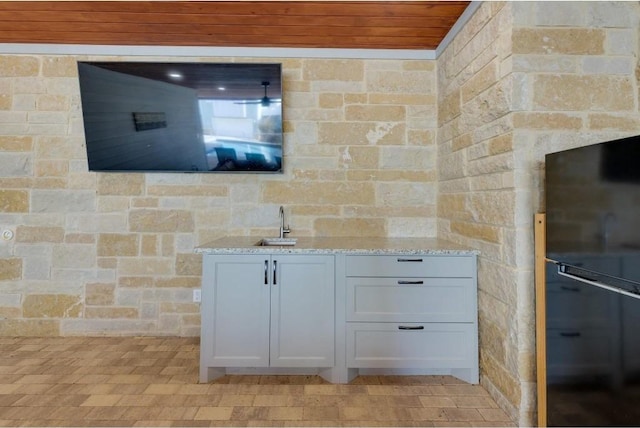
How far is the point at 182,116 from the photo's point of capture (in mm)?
2543

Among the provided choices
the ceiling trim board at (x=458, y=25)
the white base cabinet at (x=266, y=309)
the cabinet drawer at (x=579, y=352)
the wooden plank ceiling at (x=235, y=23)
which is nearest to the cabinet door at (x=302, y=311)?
the white base cabinet at (x=266, y=309)

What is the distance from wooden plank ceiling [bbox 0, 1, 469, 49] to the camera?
85.6 inches

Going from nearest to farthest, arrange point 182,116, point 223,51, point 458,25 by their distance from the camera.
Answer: point 458,25 < point 182,116 < point 223,51

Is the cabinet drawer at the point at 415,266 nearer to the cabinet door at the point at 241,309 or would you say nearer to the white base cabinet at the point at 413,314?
the white base cabinet at the point at 413,314

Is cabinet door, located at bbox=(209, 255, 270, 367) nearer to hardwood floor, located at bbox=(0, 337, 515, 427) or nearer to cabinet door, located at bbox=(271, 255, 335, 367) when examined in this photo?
cabinet door, located at bbox=(271, 255, 335, 367)

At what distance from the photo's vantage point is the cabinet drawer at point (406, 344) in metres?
2.05

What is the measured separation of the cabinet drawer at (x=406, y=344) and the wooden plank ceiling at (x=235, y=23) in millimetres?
2102

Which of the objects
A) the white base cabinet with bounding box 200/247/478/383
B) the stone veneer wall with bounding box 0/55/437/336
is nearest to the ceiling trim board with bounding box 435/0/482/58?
the stone veneer wall with bounding box 0/55/437/336

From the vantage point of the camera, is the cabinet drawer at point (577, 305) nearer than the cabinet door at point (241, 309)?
Yes

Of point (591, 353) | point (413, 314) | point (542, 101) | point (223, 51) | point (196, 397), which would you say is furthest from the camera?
point (223, 51)

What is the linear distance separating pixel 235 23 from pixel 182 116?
799 millimetres

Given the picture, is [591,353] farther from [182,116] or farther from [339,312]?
[182,116]

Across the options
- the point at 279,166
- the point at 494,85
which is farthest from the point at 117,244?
the point at 494,85

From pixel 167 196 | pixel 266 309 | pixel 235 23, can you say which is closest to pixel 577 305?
pixel 266 309
